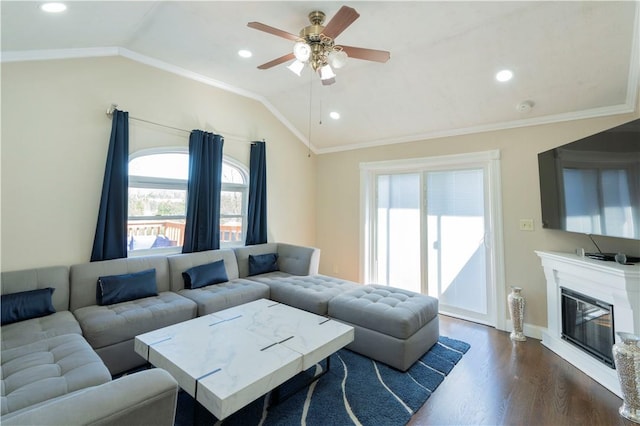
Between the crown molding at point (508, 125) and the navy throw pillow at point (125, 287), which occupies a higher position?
the crown molding at point (508, 125)

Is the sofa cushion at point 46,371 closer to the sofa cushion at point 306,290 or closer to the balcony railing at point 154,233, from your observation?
the balcony railing at point 154,233

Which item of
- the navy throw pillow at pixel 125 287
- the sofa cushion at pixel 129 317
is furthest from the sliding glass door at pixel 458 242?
the navy throw pillow at pixel 125 287

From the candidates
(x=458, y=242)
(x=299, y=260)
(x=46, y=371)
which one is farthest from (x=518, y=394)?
(x=46, y=371)

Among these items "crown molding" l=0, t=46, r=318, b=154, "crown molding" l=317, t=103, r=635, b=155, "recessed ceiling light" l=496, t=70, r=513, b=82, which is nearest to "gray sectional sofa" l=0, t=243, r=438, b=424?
"crown molding" l=0, t=46, r=318, b=154

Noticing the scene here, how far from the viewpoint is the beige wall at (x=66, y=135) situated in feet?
8.16

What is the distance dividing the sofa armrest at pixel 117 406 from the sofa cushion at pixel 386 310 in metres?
1.83

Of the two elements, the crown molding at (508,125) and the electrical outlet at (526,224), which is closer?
the crown molding at (508,125)

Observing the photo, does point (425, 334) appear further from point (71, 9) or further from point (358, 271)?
point (71, 9)

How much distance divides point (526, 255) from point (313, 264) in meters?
2.63

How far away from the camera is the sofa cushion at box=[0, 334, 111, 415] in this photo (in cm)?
136

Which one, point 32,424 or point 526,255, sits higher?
point 526,255

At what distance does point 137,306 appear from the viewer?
260 cm

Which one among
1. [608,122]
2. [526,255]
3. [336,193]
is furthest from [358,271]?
[608,122]

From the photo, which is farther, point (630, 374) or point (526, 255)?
point (526, 255)
